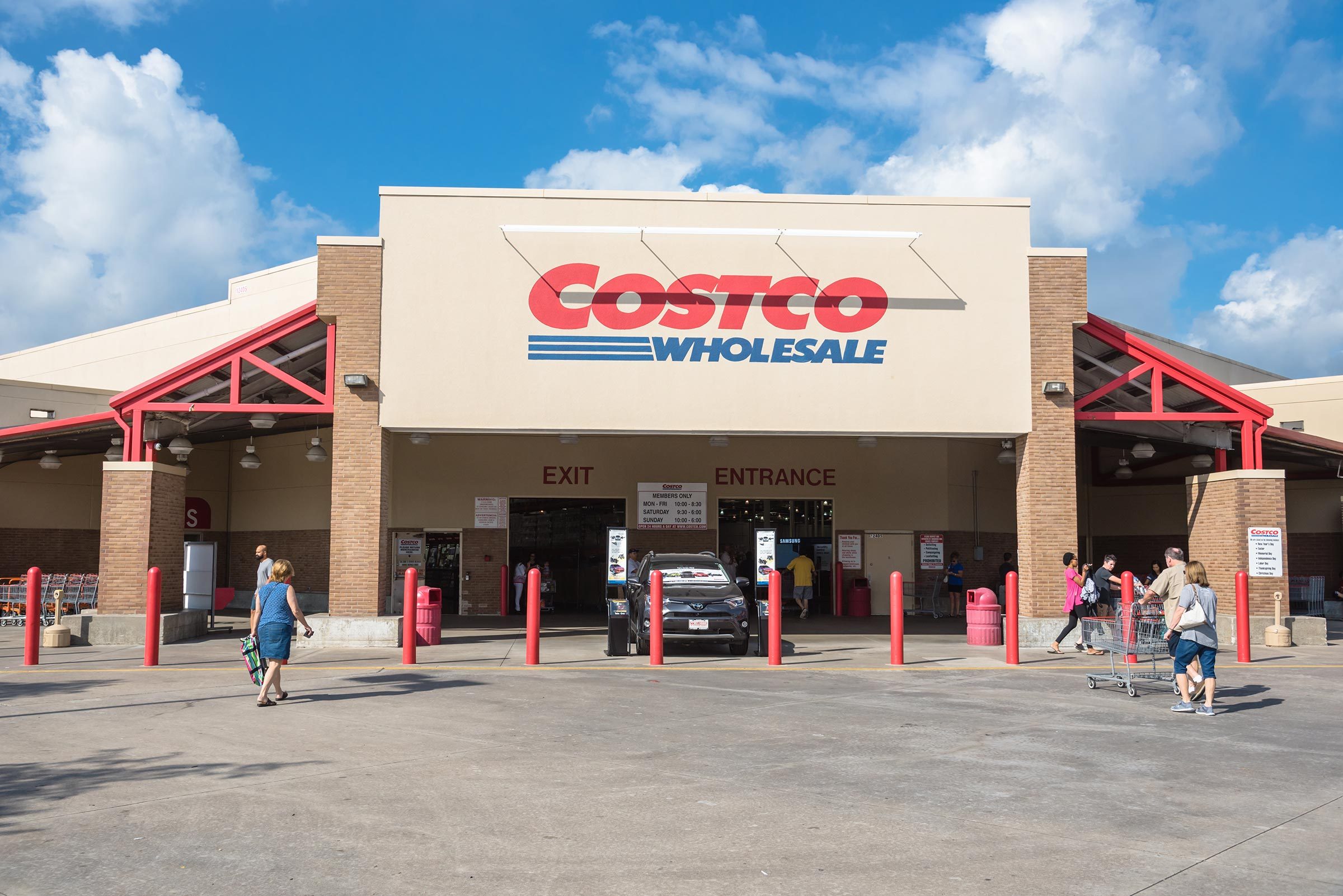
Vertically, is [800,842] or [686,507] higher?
[686,507]

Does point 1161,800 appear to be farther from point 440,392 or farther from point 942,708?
point 440,392

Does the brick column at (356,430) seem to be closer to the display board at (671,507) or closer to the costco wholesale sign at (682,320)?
the costco wholesale sign at (682,320)

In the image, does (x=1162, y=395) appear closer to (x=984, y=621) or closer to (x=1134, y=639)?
(x=984, y=621)

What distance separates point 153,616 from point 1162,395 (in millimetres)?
17280

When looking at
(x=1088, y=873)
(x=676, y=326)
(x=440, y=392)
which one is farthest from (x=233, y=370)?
(x=1088, y=873)

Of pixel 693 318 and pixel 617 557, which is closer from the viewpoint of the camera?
pixel 617 557

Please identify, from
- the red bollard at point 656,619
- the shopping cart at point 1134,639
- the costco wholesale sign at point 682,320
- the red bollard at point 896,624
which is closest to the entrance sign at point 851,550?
the costco wholesale sign at point 682,320

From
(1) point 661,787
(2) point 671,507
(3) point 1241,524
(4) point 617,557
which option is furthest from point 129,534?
(3) point 1241,524

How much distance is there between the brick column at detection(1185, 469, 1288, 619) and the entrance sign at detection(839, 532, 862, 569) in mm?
8236

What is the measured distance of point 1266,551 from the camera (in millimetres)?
18734

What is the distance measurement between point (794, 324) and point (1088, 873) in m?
13.6

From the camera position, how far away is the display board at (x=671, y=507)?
2534 cm

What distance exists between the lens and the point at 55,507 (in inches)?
1046

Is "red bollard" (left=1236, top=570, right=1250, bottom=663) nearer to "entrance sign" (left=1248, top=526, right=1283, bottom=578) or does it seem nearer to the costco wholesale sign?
"entrance sign" (left=1248, top=526, right=1283, bottom=578)
